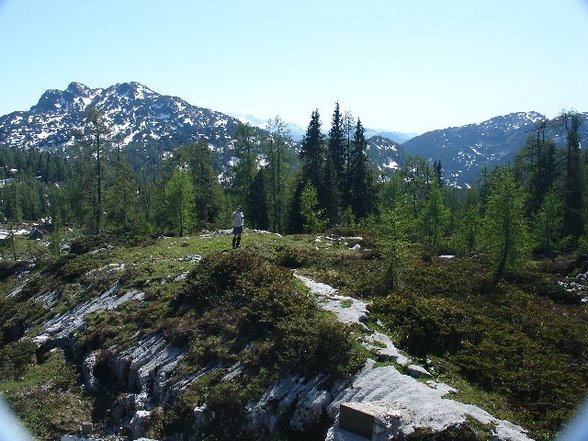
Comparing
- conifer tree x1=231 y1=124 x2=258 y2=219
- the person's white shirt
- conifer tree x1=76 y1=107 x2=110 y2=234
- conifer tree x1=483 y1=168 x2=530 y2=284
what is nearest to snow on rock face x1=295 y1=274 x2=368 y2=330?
the person's white shirt

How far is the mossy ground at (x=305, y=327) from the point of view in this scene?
43.5 ft

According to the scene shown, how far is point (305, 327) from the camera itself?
51.2 ft

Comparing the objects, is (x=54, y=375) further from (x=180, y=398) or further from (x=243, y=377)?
(x=243, y=377)

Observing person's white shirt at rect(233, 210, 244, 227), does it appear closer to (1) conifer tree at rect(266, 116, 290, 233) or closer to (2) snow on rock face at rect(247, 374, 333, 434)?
(2) snow on rock face at rect(247, 374, 333, 434)

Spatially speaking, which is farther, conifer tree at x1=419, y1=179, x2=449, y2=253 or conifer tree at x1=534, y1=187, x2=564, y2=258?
conifer tree at x1=534, y1=187, x2=564, y2=258

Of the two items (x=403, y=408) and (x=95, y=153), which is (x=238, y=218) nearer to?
(x=403, y=408)

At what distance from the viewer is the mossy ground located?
43.5 feet

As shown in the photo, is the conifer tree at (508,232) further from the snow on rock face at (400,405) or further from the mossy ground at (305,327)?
the snow on rock face at (400,405)

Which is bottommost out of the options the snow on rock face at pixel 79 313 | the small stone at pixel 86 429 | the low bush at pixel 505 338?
the small stone at pixel 86 429

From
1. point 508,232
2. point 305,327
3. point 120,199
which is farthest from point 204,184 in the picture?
point 305,327

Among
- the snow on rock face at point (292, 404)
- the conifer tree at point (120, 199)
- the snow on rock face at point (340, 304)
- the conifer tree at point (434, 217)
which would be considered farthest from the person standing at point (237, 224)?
the conifer tree at point (120, 199)

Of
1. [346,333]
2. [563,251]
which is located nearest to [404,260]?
[346,333]

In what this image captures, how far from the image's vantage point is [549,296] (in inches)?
958

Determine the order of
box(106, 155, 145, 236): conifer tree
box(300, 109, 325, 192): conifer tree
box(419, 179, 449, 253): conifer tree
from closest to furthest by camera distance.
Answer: box(419, 179, 449, 253): conifer tree < box(106, 155, 145, 236): conifer tree < box(300, 109, 325, 192): conifer tree
